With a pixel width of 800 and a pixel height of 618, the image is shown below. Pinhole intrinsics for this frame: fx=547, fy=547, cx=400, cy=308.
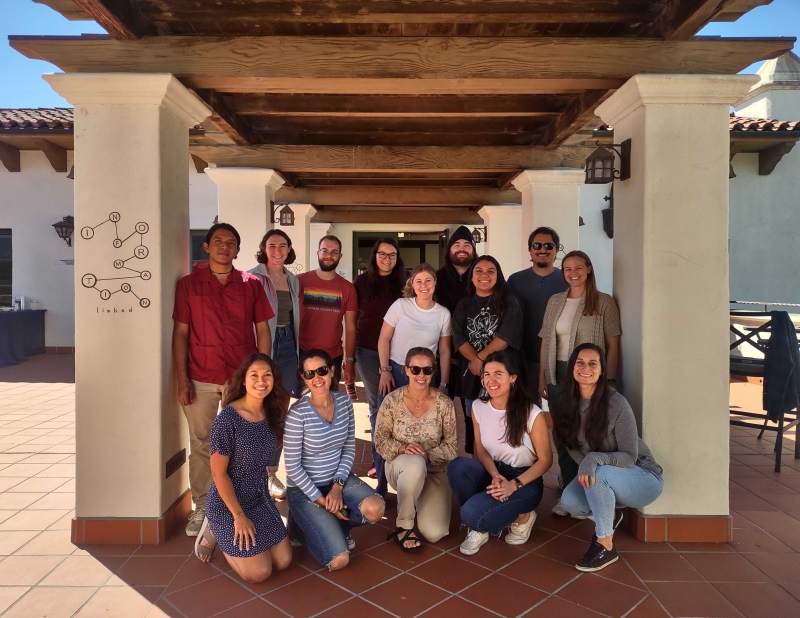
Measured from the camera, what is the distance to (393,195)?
7301 mm

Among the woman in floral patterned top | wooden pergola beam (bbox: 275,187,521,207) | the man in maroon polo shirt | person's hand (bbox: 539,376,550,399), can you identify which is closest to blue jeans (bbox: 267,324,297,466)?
the man in maroon polo shirt

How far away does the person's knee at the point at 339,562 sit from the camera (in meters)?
2.54

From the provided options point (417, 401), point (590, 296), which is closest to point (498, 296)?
point (590, 296)

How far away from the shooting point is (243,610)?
2236mm

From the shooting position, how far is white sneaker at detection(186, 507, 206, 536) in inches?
115

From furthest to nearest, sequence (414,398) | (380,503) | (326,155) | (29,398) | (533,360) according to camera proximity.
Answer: (29,398)
(326,155)
(533,360)
(414,398)
(380,503)

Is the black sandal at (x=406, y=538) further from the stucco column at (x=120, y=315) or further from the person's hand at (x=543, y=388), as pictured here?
the stucco column at (x=120, y=315)

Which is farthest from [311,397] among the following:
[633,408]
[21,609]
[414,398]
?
[633,408]

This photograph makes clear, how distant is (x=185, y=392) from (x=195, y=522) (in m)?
0.70

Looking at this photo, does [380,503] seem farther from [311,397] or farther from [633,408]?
[633,408]

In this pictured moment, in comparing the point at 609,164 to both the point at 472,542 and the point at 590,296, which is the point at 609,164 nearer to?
the point at 590,296

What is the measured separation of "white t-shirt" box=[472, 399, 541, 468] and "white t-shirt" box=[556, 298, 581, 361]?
1.38 feet

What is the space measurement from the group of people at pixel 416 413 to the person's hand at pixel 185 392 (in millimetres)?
16

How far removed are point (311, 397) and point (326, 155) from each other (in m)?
2.98
